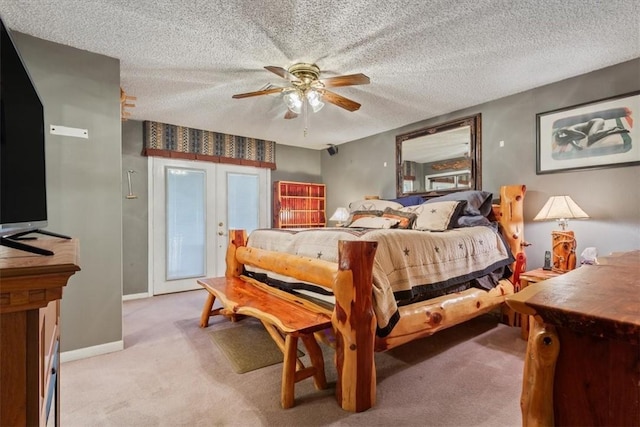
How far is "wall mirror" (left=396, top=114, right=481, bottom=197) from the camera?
3.43 m

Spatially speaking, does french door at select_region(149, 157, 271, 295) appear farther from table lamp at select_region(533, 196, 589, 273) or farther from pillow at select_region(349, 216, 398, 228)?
table lamp at select_region(533, 196, 589, 273)

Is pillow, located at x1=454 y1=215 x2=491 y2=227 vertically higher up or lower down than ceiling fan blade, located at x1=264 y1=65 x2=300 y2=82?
lower down

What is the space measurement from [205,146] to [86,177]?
7.52 feet

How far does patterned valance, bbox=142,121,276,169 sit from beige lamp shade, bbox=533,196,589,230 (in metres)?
3.84

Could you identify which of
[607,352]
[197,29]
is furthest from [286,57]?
[607,352]

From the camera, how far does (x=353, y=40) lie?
6.98ft

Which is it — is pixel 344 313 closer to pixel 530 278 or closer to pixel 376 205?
pixel 530 278

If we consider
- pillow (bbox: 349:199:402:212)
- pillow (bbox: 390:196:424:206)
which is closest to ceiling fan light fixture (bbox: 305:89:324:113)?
pillow (bbox: 349:199:402:212)

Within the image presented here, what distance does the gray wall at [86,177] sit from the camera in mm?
2184

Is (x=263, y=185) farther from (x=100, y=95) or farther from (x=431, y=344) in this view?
(x=431, y=344)

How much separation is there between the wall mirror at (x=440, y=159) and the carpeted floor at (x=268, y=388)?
5.73 ft

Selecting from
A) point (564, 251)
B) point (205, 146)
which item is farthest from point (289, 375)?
point (205, 146)

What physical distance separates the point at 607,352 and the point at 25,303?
112cm

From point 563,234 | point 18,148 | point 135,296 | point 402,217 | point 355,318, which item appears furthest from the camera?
point 135,296
